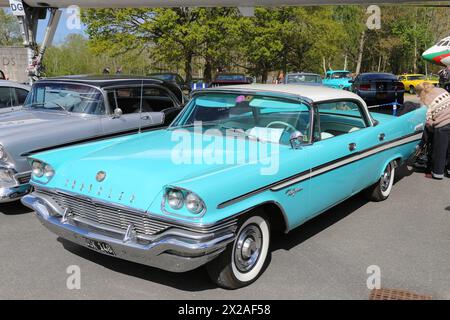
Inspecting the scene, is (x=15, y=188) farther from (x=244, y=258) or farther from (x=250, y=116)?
(x=244, y=258)

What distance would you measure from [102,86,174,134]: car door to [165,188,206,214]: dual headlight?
3.30m

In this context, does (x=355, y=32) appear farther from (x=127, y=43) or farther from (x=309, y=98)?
(x=309, y=98)

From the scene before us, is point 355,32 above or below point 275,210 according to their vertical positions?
above

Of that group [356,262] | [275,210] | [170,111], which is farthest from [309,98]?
[170,111]

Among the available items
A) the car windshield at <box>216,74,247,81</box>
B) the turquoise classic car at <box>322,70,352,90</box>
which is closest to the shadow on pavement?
the car windshield at <box>216,74,247,81</box>

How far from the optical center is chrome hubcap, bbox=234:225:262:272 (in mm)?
3396

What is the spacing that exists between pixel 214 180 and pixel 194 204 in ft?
0.81

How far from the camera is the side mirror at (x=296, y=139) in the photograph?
3.89 metres

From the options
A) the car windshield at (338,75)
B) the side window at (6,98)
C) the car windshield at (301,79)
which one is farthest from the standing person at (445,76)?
the car windshield at (338,75)

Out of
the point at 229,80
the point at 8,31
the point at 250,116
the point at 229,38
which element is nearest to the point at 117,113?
the point at 250,116

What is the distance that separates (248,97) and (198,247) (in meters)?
2.00

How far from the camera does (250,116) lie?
174 inches

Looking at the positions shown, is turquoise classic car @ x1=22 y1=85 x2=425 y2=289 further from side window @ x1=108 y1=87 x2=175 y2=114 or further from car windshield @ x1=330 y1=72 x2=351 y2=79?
car windshield @ x1=330 y1=72 x2=351 y2=79

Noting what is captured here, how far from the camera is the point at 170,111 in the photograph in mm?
6914
